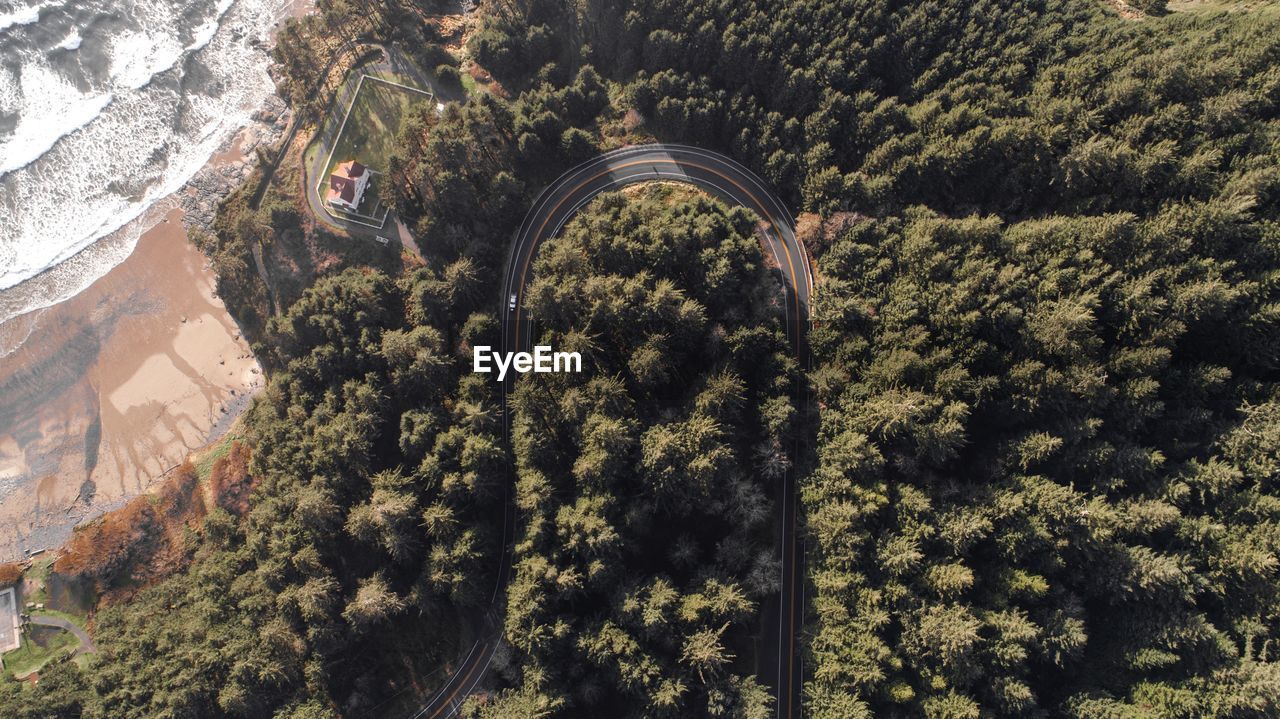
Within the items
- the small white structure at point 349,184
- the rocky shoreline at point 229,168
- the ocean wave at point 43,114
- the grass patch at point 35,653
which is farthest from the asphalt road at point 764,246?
the ocean wave at point 43,114

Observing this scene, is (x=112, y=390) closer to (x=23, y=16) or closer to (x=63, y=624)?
(x=63, y=624)

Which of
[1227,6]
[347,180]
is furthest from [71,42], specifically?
[1227,6]

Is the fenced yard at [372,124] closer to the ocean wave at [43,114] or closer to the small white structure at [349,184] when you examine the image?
the small white structure at [349,184]

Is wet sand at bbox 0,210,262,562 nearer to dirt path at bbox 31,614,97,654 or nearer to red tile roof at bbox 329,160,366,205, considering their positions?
dirt path at bbox 31,614,97,654

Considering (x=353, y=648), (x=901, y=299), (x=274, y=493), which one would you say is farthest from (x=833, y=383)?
(x=274, y=493)

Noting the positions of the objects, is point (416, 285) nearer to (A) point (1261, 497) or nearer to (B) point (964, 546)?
(B) point (964, 546)

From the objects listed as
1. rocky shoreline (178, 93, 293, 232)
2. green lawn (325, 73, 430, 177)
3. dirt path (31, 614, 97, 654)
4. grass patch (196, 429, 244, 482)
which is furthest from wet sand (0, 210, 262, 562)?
green lawn (325, 73, 430, 177)
